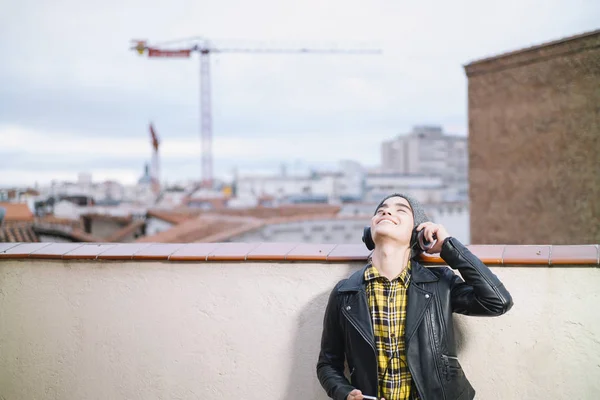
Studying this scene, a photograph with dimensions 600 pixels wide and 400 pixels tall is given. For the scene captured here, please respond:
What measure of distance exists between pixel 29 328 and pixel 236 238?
9334 mm

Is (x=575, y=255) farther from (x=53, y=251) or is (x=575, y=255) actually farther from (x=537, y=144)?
(x=537, y=144)

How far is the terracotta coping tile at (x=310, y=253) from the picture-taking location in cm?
264

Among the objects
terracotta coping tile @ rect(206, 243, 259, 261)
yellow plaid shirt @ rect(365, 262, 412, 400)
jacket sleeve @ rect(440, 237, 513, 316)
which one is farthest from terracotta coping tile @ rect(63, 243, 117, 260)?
jacket sleeve @ rect(440, 237, 513, 316)

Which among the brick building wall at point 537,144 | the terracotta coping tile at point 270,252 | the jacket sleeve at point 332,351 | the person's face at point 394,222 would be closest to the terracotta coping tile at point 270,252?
the terracotta coping tile at point 270,252

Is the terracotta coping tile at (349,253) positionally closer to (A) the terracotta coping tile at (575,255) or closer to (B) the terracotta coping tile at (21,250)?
(A) the terracotta coping tile at (575,255)

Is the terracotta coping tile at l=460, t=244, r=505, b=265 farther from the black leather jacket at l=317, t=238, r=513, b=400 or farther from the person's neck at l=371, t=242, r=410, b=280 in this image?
the person's neck at l=371, t=242, r=410, b=280

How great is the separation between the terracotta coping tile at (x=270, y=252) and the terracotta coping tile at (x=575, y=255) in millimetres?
1266

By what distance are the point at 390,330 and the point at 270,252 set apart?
85 cm

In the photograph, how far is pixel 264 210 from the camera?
907 inches

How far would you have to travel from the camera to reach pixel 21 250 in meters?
3.21

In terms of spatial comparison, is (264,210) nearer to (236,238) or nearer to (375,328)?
(236,238)

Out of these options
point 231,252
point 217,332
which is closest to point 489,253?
point 231,252

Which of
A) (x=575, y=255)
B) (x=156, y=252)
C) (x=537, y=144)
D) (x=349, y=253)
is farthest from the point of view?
(x=537, y=144)

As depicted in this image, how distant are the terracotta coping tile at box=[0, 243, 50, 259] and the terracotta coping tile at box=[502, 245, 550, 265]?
2.66 m
